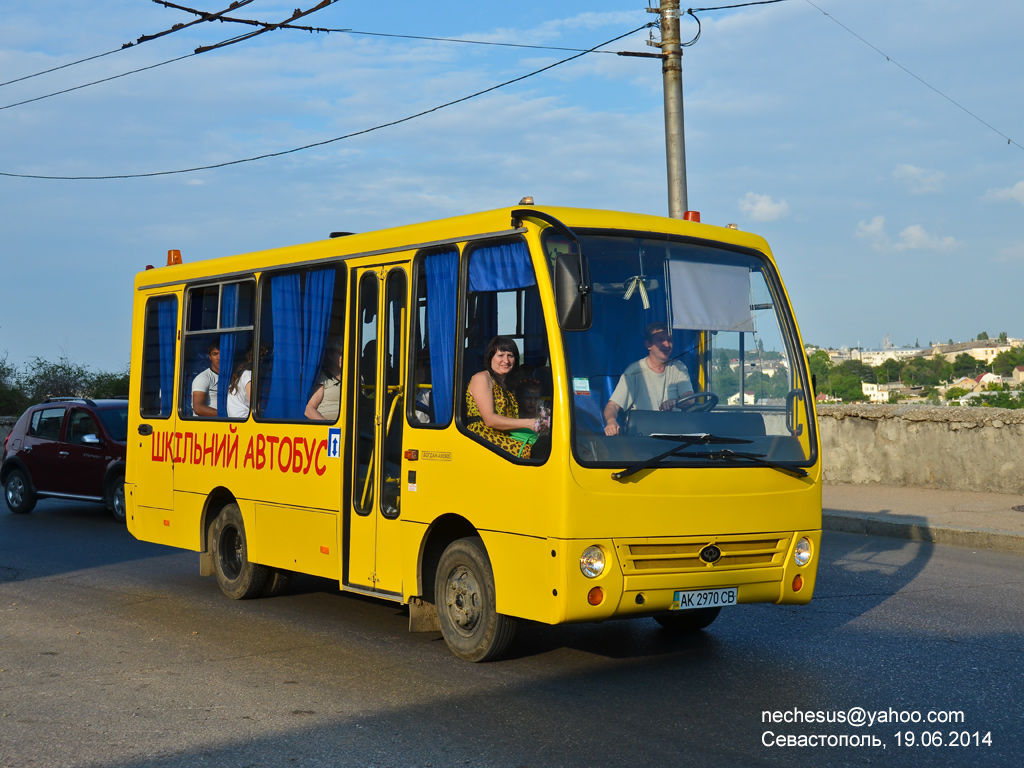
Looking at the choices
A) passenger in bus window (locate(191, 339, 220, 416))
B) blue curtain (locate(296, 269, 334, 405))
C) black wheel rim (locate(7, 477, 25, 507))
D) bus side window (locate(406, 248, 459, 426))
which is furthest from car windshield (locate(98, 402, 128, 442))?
bus side window (locate(406, 248, 459, 426))

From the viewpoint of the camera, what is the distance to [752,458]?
22.2 feet

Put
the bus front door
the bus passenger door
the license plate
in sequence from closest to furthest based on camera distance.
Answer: the license plate < the bus front door < the bus passenger door

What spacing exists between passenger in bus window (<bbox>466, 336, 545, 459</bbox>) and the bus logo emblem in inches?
47.0

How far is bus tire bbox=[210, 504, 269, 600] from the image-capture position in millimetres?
9328

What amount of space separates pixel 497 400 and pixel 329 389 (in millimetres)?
2057

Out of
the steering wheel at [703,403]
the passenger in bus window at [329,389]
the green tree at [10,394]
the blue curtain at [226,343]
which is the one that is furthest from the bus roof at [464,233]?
the green tree at [10,394]

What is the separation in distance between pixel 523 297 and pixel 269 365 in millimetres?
3222

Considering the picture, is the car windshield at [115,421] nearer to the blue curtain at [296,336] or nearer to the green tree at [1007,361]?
the blue curtain at [296,336]

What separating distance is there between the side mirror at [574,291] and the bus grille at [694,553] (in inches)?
49.0

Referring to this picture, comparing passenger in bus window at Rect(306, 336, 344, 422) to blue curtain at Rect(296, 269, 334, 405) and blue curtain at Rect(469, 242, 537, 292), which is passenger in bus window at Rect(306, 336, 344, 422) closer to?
blue curtain at Rect(296, 269, 334, 405)

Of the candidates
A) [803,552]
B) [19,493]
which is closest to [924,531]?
[803,552]

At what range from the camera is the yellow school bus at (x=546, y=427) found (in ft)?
20.8

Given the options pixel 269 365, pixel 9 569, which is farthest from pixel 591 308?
pixel 9 569

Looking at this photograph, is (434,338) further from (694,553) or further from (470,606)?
(694,553)
